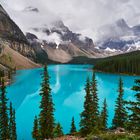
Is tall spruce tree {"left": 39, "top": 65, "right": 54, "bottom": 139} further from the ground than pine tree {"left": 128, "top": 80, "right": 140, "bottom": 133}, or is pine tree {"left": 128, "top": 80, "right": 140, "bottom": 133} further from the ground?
pine tree {"left": 128, "top": 80, "right": 140, "bottom": 133}

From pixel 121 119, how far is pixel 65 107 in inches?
1594

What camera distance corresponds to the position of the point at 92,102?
148 ft

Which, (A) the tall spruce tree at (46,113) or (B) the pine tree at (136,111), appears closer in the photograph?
(B) the pine tree at (136,111)

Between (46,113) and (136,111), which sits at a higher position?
(136,111)

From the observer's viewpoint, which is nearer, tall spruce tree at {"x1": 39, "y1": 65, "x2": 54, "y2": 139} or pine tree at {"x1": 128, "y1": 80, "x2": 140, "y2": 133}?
pine tree at {"x1": 128, "y1": 80, "x2": 140, "y2": 133}

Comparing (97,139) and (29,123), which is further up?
(97,139)

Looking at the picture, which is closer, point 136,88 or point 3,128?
point 136,88

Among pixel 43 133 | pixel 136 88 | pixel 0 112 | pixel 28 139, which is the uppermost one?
pixel 136 88

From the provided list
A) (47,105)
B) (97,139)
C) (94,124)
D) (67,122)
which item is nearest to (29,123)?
(67,122)

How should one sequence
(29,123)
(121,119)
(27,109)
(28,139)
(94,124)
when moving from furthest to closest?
(27,109) → (29,123) → (28,139) → (121,119) → (94,124)

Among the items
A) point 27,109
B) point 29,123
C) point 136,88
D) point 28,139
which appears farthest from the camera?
point 27,109

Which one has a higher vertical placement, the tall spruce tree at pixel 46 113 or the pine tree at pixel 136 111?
the pine tree at pixel 136 111

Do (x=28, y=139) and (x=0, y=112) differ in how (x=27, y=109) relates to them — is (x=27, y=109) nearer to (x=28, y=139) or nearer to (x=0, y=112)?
(x=28, y=139)

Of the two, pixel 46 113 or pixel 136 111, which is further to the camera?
pixel 46 113
